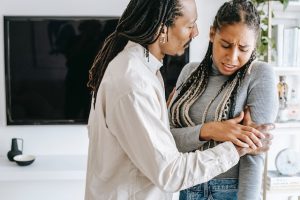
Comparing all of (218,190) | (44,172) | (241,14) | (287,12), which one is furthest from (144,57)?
(287,12)

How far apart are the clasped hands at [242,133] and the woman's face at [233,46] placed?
0.17 m

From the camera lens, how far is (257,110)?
1.19m

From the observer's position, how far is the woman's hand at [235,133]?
1.13 m

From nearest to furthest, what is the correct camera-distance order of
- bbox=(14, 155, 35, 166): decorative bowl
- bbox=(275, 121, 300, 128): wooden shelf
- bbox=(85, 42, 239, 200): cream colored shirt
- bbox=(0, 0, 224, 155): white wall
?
bbox=(85, 42, 239, 200): cream colored shirt < bbox=(275, 121, 300, 128): wooden shelf < bbox=(14, 155, 35, 166): decorative bowl < bbox=(0, 0, 224, 155): white wall

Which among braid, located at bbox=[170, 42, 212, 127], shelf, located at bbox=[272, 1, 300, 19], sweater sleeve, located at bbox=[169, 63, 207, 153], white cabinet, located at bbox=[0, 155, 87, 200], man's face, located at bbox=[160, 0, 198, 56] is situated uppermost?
shelf, located at bbox=[272, 1, 300, 19]

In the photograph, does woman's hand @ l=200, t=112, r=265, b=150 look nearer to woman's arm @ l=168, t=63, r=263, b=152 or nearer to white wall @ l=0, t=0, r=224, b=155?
woman's arm @ l=168, t=63, r=263, b=152

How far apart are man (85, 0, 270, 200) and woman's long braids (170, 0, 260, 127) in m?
0.12

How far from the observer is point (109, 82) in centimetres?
108

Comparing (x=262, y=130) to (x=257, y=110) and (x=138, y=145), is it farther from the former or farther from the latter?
(x=138, y=145)

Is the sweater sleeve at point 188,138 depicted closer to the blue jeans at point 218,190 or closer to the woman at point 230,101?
the woman at point 230,101

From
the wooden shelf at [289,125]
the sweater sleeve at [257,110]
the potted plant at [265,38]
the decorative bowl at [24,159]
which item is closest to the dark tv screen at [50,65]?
the decorative bowl at [24,159]

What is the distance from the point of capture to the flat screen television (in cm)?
271

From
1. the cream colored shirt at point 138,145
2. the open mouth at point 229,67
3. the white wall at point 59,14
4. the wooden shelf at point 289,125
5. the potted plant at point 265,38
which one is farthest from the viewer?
the white wall at point 59,14

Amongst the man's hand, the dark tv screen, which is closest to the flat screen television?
the dark tv screen
